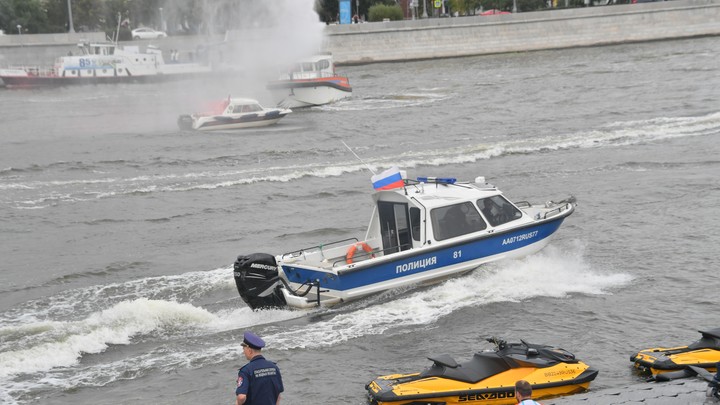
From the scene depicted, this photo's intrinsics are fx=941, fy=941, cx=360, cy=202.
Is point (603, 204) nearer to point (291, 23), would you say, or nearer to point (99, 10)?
point (291, 23)

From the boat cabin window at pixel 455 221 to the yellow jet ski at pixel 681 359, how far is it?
480cm

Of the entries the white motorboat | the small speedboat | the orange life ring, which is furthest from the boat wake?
the white motorboat

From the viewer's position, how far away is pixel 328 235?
24000 millimetres

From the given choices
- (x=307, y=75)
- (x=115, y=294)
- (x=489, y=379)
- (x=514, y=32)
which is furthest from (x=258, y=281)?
(x=514, y=32)

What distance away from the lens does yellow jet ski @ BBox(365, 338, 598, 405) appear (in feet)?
41.3

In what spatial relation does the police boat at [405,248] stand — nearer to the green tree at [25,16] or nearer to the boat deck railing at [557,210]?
the boat deck railing at [557,210]

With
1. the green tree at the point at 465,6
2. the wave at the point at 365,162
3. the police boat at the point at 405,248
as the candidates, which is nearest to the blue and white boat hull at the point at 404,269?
the police boat at the point at 405,248

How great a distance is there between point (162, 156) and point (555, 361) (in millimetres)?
27197

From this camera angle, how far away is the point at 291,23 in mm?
65562

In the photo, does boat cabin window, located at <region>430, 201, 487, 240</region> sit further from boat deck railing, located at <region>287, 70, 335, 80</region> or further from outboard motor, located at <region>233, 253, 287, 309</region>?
boat deck railing, located at <region>287, 70, 335, 80</region>

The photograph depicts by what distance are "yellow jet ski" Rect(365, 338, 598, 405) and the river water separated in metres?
0.98

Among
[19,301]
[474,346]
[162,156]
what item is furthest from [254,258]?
[162,156]

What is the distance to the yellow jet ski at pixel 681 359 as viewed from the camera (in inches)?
513

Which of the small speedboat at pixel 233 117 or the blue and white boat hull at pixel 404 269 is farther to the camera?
the small speedboat at pixel 233 117
